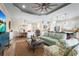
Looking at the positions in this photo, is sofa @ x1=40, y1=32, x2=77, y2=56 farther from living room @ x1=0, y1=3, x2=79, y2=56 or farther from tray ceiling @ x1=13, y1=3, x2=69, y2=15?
tray ceiling @ x1=13, y1=3, x2=69, y2=15

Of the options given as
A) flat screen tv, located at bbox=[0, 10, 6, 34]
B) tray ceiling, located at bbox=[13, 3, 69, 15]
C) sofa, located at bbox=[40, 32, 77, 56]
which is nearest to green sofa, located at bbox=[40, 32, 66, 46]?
sofa, located at bbox=[40, 32, 77, 56]

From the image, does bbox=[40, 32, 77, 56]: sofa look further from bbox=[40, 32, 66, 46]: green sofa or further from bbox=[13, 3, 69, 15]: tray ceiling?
bbox=[13, 3, 69, 15]: tray ceiling

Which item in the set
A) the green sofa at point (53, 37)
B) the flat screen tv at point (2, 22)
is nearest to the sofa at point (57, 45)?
the green sofa at point (53, 37)

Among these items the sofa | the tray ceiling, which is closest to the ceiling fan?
the tray ceiling

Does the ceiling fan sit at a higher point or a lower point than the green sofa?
higher

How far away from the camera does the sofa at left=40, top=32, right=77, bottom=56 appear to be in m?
2.51

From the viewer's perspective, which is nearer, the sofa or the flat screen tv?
the flat screen tv

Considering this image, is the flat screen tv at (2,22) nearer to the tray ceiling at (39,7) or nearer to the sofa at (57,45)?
the tray ceiling at (39,7)

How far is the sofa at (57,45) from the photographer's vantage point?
8.23 ft

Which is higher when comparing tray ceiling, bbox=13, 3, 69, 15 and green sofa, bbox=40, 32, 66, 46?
tray ceiling, bbox=13, 3, 69, 15

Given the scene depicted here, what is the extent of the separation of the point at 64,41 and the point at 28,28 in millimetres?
690

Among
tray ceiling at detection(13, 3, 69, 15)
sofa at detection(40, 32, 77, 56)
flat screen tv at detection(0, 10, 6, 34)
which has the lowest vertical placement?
sofa at detection(40, 32, 77, 56)

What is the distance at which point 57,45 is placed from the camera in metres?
2.52

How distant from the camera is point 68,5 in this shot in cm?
248
